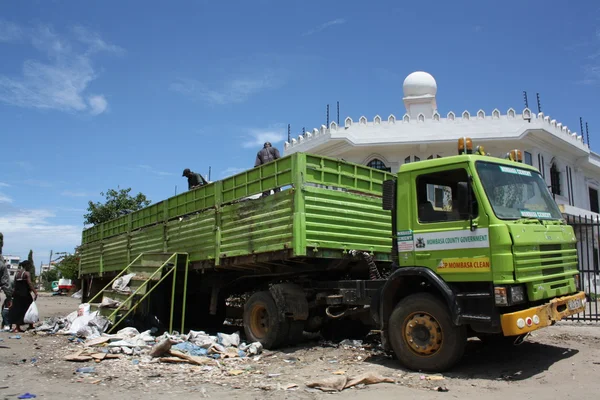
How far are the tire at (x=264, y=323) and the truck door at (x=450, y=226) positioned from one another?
2.69 metres

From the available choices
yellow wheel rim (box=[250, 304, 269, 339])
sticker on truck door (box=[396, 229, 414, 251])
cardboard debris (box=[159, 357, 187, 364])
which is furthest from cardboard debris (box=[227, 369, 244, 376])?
sticker on truck door (box=[396, 229, 414, 251])

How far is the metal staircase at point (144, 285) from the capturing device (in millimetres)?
9180

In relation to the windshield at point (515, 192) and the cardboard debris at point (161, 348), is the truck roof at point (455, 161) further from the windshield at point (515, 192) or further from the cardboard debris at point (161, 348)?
the cardboard debris at point (161, 348)

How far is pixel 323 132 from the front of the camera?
68.0 feet

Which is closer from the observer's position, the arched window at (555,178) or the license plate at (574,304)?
the license plate at (574,304)

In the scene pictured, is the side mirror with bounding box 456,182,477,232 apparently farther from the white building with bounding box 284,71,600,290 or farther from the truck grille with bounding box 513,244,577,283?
the white building with bounding box 284,71,600,290

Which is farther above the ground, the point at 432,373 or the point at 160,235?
the point at 160,235

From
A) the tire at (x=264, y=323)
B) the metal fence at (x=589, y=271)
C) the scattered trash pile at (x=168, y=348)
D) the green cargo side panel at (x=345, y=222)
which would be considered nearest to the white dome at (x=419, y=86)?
the metal fence at (x=589, y=271)

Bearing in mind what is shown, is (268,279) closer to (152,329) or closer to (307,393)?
(152,329)

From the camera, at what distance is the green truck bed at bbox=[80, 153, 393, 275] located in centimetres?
717

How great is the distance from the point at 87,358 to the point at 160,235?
14.4ft

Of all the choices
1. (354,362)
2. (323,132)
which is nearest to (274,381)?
(354,362)

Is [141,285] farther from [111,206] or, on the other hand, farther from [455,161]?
[111,206]

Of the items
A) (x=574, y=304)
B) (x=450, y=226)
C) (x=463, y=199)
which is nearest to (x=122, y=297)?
(x=450, y=226)
